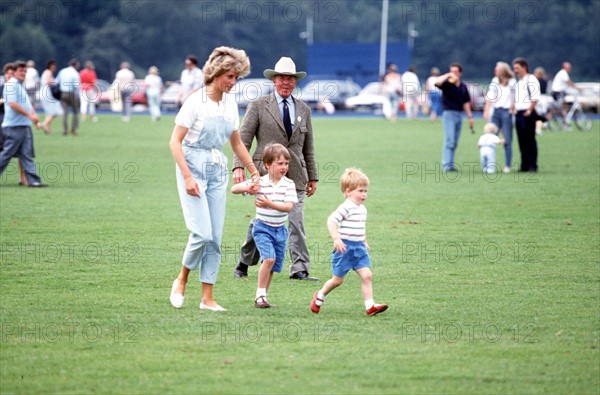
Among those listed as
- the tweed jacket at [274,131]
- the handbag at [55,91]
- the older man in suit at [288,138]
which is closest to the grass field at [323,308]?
the older man in suit at [288,138]

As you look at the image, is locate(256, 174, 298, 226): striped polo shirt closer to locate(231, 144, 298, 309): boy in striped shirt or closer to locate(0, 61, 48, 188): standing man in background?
locate(231, 144, 298, 309): boy in striped shirt

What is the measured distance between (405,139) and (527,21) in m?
59.4

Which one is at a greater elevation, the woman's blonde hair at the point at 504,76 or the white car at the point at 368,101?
the woman's blonde hair at the point at 504,76

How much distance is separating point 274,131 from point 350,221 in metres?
2.08

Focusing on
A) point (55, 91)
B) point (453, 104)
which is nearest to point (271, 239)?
point (453, 104)

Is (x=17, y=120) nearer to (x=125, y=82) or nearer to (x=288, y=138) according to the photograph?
(x=288, y=138)

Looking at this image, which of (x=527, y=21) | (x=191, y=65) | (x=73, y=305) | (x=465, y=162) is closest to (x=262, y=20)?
(x=527, y=21)

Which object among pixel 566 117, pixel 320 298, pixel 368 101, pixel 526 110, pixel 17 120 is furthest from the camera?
pixel 368 101

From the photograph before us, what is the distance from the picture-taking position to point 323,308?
897cm

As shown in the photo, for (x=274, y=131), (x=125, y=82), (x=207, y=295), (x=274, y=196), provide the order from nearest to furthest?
(x=207, y=295) < (x=274, y=196) < (x=274, y=131) < (x=125, y=82)

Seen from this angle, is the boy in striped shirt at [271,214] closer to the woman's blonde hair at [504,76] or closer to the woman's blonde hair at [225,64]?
the woman's blonde hair at [225,64]

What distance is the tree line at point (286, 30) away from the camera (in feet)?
266

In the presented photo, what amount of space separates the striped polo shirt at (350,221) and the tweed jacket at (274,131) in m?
1.96

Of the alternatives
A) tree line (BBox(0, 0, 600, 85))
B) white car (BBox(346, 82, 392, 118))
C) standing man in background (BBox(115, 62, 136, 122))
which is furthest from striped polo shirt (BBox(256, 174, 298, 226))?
tree line (BBox(0, 0, 600, 85))
